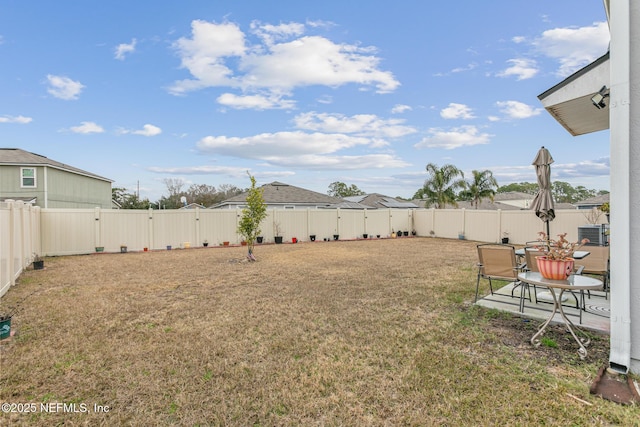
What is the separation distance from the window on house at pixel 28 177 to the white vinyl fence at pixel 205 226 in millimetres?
8793

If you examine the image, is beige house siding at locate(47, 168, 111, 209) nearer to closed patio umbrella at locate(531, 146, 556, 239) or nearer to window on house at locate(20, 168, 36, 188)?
window on house at locate(20, 168, 36, 188)

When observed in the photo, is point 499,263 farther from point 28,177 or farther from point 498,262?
point 28,177

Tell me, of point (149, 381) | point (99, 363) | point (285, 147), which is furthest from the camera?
point (285, 147)

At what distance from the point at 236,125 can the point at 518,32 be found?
14.8 meters

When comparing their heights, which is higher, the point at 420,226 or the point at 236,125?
Result: the point at 236,125

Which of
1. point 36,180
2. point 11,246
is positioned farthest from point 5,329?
point 36,180

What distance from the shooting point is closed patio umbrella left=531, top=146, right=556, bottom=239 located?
19.2 feet

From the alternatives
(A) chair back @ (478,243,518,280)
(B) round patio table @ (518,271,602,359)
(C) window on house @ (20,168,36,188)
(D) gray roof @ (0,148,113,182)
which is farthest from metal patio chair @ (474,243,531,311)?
(C) window on house @ (20,168,36,188)

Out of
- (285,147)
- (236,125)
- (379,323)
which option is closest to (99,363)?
(379,323)

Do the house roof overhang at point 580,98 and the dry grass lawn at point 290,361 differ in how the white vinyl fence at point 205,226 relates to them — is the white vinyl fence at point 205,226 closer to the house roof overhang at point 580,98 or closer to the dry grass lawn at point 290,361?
the dry grass lawn at point 290,361

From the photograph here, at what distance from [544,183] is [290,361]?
585cm

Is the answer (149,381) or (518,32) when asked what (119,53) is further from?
(518,32)

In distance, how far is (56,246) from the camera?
1196 cm

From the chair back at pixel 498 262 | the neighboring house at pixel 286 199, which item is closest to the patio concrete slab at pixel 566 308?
the chair back at pixel 498 262
